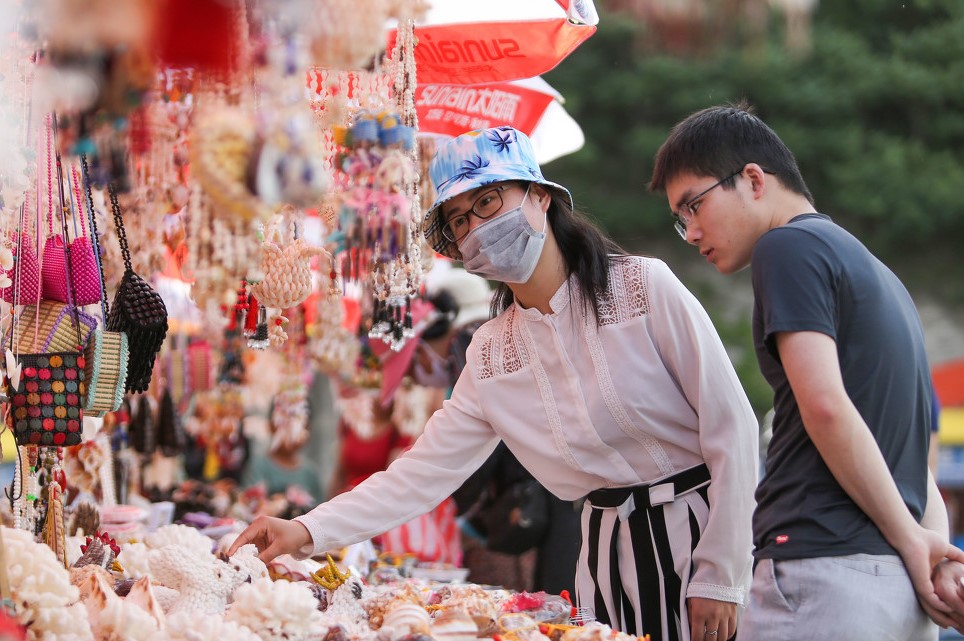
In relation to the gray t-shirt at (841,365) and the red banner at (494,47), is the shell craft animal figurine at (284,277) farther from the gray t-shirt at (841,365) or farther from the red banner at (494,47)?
the gray t-shirt at (841,365)

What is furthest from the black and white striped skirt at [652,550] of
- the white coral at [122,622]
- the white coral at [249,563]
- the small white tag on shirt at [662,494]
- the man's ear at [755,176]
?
the white coral at [122,622]

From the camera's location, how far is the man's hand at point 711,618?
1.98m

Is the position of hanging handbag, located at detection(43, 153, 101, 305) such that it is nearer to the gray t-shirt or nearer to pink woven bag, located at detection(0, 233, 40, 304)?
→ pink woven bag, located at detection(0, 233, 40, 304)

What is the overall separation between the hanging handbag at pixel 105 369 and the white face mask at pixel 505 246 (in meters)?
0.72

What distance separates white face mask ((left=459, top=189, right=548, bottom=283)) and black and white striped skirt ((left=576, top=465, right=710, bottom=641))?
1.71 ft

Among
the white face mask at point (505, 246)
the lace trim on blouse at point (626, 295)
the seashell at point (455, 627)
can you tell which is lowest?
the seashell at point (455, 627)

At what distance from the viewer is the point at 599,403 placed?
209 cm

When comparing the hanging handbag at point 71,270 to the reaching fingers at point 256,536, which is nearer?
the hanging handbag at point 71,270

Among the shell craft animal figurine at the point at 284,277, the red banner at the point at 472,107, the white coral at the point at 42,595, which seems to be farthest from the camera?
the red banner at the point at 472,107

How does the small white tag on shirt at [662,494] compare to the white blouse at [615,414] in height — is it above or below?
below

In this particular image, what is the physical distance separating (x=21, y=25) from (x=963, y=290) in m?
12.9

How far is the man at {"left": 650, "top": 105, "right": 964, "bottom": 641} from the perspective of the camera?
5.24ft

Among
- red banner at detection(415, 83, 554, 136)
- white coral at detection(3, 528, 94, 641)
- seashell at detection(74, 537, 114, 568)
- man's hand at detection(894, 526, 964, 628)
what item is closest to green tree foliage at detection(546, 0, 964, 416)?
red banner at detection(415, 83, 554, 136)

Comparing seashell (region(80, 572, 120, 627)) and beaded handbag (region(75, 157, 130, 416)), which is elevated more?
beaded handbag (region(75, 157, 130, 416))
